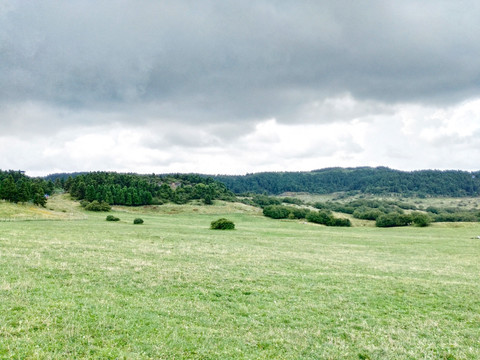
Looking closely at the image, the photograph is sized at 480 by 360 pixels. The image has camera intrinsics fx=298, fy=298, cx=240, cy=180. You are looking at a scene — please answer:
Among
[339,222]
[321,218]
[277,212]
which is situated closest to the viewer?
[339,222]

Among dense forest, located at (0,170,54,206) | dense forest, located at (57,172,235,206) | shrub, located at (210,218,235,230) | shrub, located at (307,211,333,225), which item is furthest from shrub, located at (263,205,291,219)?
dense forest, located at (0,170,54,206)

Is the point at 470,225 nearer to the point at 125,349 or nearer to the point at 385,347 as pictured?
the point at 385,347

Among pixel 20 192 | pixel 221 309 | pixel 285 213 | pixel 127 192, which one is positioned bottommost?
pixel 285 213

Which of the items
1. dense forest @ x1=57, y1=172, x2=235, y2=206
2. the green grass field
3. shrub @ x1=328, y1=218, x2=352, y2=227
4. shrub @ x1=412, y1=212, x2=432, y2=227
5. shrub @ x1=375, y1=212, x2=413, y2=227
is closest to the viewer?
the green grass field

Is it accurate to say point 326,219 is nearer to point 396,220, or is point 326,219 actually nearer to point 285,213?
point 396,220

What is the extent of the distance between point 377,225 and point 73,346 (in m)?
112

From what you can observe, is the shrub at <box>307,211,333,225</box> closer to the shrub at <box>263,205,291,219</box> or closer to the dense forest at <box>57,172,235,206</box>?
the shrub at <box>263,205,291,219</box>

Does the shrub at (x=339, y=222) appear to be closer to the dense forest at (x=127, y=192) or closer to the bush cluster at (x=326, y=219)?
the bush cluster at (x=326, y=219)

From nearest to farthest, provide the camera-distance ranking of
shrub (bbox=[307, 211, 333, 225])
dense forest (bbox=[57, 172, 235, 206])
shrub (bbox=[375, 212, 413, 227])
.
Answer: shrub (bbox=[375, 212, 413, 227]) < shrub (bbox=[307, 211, 333, 225]) < dense forest (bbox=[57, 172, 235, 206])

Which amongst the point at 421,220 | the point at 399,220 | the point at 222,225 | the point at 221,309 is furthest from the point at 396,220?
the point at 221,309

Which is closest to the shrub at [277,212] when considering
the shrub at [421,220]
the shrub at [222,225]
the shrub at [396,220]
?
the shrub at [396,220]

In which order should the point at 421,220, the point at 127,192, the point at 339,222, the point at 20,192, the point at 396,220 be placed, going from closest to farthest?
the point at 20,192
the point at 421,220
the point at 396,220
the point at 339,222
the point at 127,192

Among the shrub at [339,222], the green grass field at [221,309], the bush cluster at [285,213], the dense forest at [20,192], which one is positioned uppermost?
the dense forest at [20,192]

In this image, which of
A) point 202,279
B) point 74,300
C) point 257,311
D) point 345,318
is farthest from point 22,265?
point 345,318
